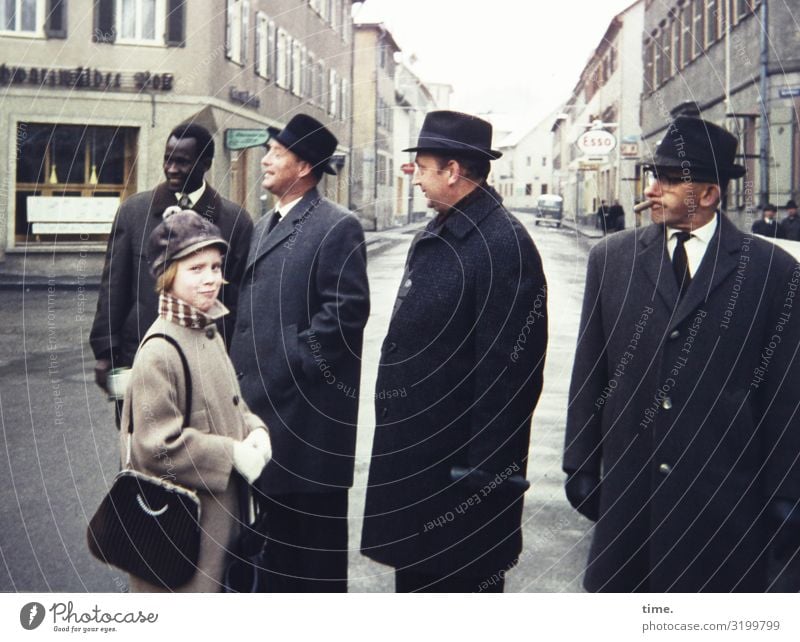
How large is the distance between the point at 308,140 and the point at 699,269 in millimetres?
1139

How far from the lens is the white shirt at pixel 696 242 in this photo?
2.43 meters

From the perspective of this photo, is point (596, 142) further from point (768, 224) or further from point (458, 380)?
point (458, 380)

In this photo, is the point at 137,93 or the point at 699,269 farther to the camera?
the point at 137,93

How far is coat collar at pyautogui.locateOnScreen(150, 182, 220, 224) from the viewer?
2.81 metres

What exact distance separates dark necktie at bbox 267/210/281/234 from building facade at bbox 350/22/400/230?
8.5 inches

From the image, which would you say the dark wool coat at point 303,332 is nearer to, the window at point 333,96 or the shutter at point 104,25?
the window at point 333,96

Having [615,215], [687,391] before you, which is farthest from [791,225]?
[687,391]

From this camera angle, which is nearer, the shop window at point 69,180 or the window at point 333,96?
the window at point 333,96

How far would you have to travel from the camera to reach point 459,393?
2.48 m

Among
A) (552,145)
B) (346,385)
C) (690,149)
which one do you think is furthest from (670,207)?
(346,385)

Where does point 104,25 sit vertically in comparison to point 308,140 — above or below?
above

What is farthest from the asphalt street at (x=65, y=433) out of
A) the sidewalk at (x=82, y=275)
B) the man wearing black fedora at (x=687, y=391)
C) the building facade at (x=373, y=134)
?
the man wearing black fedora at (x=687, y=391)

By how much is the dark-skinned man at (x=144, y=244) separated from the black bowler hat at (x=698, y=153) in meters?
1.18

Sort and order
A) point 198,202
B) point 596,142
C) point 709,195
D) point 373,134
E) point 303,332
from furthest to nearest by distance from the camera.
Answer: point 596,142 → point 198,202 → point 303,332 → point 373,134 → point 709,195
